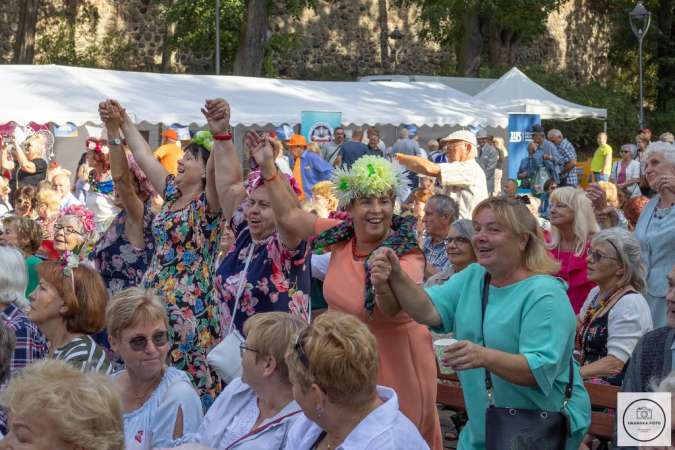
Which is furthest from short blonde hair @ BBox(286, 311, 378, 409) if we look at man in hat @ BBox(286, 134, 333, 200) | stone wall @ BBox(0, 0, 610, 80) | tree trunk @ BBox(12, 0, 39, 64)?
stone wall @ BBox(0, 0, 610, 80)

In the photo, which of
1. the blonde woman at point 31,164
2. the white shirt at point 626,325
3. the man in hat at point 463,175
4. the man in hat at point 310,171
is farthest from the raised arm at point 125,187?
the man in hat at point 310,171

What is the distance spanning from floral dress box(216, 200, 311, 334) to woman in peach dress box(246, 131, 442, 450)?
179 millimetres

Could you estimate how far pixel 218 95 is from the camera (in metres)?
16.8

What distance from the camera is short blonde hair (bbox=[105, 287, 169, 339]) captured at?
12.0 ft

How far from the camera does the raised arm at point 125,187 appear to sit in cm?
495

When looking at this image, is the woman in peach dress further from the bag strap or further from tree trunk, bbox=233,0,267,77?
tree trunk, bbox=233,0,267,77

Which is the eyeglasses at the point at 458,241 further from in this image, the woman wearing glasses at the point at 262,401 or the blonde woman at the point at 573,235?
the woman wearing glasses at the point at 262,401

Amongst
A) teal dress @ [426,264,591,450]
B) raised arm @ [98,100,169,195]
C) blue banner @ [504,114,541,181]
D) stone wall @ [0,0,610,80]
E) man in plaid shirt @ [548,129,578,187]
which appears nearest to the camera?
teal dress @ [426,264,591,450]

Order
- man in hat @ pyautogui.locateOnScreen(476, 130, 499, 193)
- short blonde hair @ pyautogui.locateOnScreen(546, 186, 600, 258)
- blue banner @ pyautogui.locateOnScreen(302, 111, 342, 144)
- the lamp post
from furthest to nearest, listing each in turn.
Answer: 1. the lamp post
2. man in hat @ pyautogui.locateOnScreen(476, 130, 499, 193)
3. blue banner @ pyautogui.locateOnScreen(302, 111, 342, 144)
4. short blonde hair @ pyautogui.locateOnScreen(546, 186, 600, 258)

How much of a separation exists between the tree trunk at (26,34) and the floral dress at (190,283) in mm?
20376

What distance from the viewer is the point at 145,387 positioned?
3.65 m

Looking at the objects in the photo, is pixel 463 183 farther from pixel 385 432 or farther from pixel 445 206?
pixel 385 432

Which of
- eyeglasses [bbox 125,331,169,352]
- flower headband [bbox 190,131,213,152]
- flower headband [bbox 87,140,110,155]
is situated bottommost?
eyeglasses [bbox 125,331,169,352]

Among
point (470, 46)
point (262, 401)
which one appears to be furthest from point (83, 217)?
point (470, 46)
